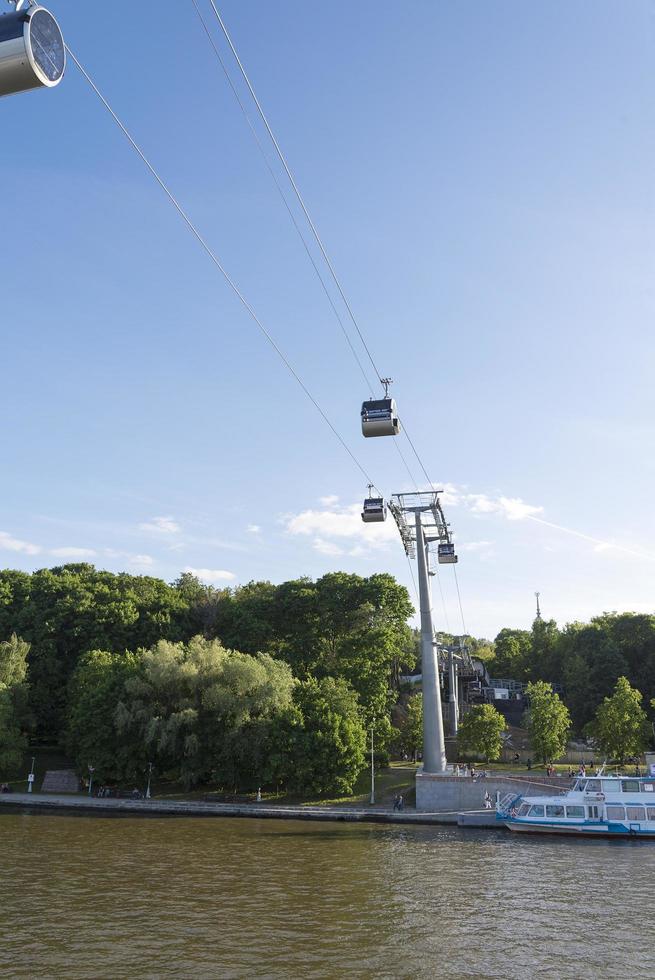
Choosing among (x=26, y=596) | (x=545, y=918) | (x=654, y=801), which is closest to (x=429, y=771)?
(x=654, y=801)

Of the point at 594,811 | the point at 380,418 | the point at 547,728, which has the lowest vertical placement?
the point at 594,811

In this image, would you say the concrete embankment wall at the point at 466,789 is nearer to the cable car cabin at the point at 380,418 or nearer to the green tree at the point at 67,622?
the cable car cabin at the point at 380,418

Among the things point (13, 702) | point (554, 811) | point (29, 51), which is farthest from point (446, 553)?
point (29, 51)

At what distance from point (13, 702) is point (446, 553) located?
3610cm

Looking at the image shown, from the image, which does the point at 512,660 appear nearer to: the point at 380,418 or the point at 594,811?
the point at 594,811

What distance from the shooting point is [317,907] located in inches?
906

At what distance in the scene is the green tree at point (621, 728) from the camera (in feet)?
184

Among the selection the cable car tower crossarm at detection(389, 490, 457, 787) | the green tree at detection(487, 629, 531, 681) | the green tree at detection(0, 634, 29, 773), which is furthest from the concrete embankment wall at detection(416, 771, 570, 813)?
the green tree at detection(487, 629, 531, 681)

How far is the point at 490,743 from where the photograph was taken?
5744 centimetres

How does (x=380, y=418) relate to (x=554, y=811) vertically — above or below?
above

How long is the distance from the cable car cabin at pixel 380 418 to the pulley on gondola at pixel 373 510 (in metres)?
12.8

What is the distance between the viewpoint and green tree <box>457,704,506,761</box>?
57.3 metres

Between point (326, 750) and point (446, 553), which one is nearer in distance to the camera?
point (326, 750)

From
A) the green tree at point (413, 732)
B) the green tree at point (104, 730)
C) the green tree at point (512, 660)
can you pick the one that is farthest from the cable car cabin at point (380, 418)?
the green tree at point (512, 660)
